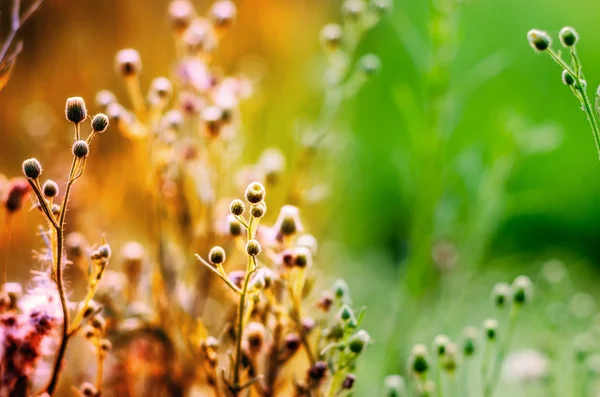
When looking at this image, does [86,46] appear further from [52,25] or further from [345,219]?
[345,219]

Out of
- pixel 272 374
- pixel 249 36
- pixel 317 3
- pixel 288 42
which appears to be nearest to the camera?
pixel 272 374

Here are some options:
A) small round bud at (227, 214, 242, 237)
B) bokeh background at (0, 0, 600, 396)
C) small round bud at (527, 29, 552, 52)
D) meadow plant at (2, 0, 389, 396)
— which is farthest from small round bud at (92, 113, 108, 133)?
bokeh background at (0, 0, 600, 396)

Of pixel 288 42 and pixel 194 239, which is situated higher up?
pixel 288 42

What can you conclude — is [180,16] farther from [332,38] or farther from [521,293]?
[521,293]

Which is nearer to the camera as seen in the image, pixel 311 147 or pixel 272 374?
pixel 272 374

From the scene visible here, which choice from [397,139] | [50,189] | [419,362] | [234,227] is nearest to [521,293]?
[419,362]

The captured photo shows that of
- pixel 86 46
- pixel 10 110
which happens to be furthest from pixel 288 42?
pixel 10 110

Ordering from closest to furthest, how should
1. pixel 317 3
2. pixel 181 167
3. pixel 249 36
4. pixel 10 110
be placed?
pixel 181 167
pixel 10 110
pixel 249 36
pixel 317 3

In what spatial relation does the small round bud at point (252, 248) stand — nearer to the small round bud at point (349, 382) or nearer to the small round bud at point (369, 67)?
the small round bud at point (349, 382)
